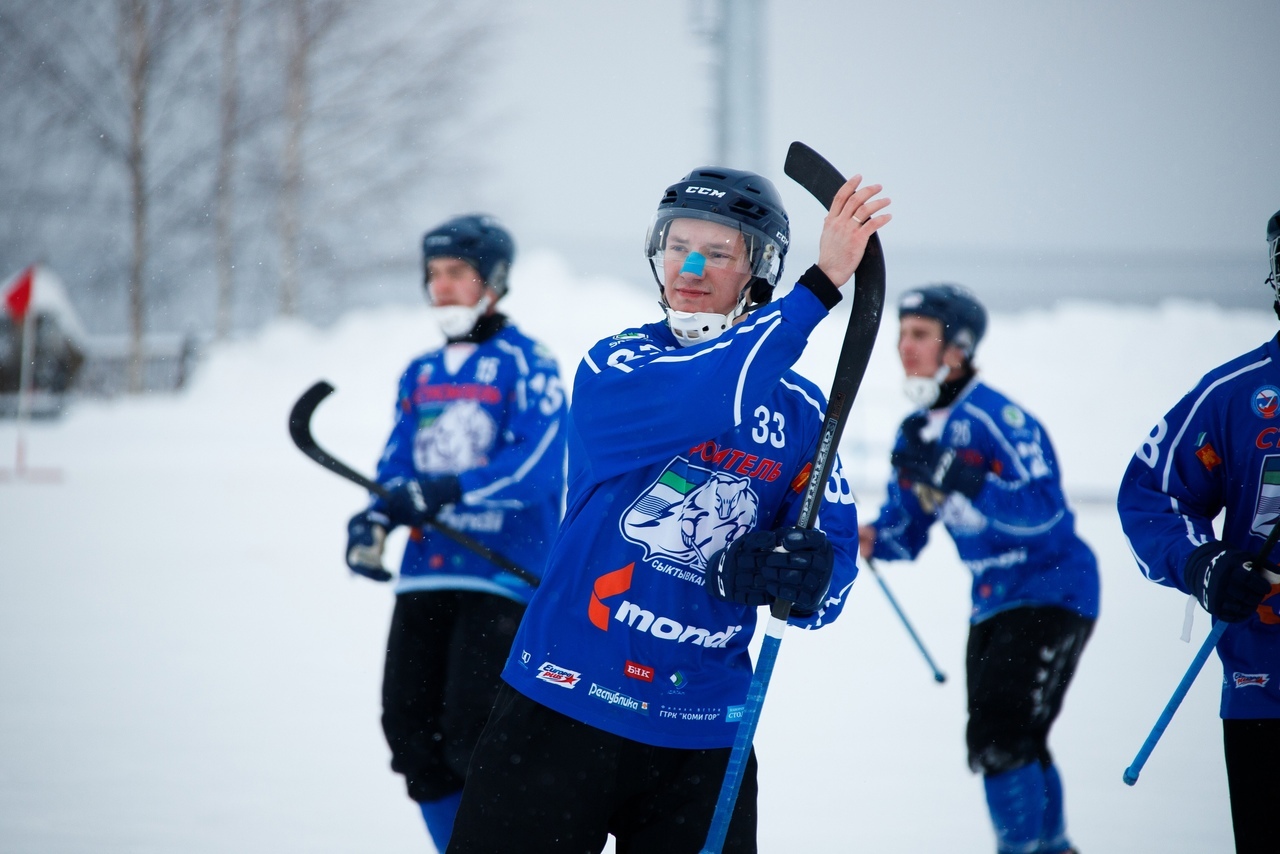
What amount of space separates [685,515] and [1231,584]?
105 centimetres

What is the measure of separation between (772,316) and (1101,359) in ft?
47.5

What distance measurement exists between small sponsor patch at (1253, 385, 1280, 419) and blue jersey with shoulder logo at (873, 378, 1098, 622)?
131 cm

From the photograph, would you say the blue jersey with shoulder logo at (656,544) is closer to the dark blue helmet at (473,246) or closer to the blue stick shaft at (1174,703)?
the blue stick shaft at (1174,703)

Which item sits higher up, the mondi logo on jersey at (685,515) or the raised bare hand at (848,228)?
the raised bare hand at (848,228)

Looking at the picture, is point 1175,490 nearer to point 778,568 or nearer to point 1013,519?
point 778,568

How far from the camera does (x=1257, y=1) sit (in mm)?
6566

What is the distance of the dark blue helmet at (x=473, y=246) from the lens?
3918 millimetres

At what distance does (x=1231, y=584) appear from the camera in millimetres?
2311

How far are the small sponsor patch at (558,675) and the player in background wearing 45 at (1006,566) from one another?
196 centimetres

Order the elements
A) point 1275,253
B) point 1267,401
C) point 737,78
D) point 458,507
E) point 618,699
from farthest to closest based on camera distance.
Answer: point 737,78
point 458,507
point 1275,253
point 1267,401
point 618,699

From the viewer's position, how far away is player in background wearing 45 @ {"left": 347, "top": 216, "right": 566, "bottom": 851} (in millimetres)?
3498

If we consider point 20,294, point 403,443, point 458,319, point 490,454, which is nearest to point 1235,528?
point 490,454

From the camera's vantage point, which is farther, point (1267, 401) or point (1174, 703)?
point (1174, 703)

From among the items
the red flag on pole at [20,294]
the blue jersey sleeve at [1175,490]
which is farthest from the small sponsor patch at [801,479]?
the red flag on pole at [20,294]
